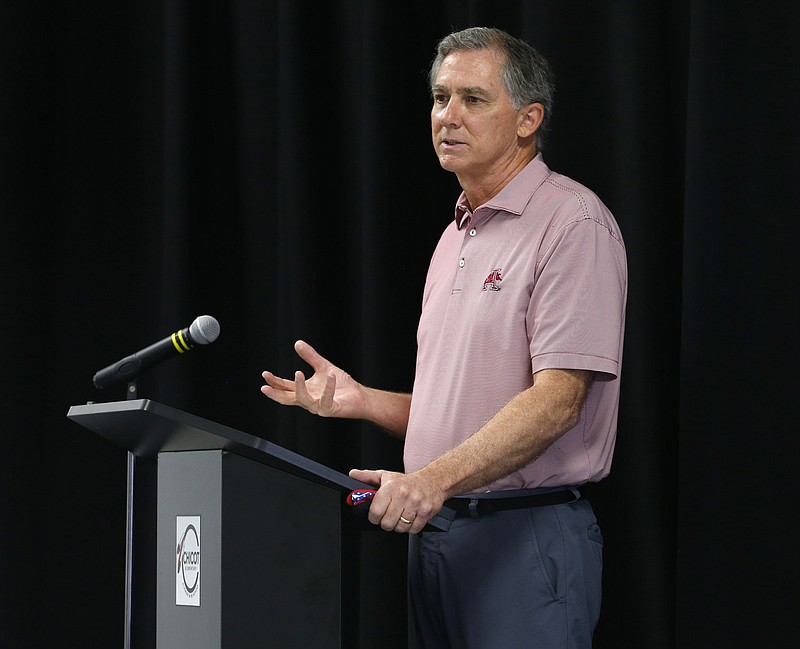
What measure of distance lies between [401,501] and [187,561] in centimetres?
28

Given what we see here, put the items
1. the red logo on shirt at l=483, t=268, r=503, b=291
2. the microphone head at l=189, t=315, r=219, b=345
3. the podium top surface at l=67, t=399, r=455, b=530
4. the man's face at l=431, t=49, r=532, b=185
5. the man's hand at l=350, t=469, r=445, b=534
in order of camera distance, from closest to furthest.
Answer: the podium top surface at l=67, t=399, r=455, b=530, the man's hand at l=350, t=469, r=445, b=534, the microphone head at l=189, t=315, r=219, b=345, the red logo on shirt at l=483, t=268, r=503, b=291, the man's face at l=431, t=49, r=532, b=185

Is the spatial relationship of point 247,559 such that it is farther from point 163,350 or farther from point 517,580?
point 517,580

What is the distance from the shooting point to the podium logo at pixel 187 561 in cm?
129

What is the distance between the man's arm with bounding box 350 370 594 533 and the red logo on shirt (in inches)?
8.5

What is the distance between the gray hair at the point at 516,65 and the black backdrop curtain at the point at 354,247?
0.28 m

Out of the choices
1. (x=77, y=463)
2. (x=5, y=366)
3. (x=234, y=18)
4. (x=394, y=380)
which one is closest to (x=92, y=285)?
(x=5, y=366)

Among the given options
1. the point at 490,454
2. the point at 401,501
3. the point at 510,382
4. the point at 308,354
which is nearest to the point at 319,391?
the point at 308,354

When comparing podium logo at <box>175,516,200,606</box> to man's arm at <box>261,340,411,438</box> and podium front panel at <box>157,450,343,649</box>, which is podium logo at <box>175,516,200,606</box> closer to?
podium front panel at <box>157,450,343,649</box>

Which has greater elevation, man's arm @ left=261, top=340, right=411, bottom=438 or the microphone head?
the microphone head

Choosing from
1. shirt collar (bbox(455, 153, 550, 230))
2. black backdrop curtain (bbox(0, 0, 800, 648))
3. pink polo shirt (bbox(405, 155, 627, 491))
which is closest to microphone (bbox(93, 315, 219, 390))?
pink polo shirt (bbox(405, 155, 627, 491))

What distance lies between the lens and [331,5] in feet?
9.00

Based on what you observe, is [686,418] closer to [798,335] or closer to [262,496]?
[798,335]

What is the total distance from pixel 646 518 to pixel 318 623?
3.42 ft

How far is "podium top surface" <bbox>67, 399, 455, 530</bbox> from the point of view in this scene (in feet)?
3.98
